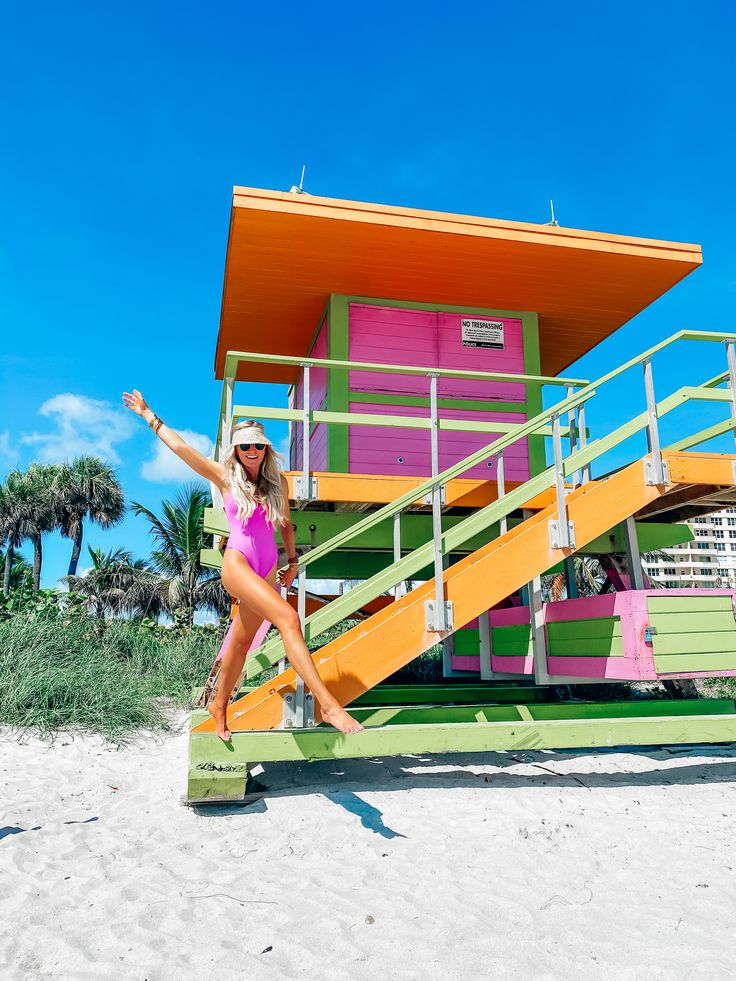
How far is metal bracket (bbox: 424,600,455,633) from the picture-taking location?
4879mm

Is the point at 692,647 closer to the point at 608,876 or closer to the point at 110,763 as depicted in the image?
→ the point at 608,876

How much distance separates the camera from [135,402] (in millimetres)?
3828

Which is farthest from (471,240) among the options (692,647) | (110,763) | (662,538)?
(110,763)

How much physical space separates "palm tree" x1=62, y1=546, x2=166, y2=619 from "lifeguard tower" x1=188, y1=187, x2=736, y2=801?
10031 millimetres

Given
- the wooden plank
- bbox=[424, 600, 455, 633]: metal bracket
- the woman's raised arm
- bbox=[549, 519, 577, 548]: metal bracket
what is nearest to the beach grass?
the wooden plank

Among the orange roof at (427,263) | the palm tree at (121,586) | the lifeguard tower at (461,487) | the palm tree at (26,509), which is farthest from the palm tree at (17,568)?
the orange roof at (427,263)

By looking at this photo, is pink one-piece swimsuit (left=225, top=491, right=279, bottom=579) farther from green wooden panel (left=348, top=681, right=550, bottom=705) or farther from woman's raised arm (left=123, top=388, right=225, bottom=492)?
green wooden panel (left=348, top=681, right=550, bottom=705)

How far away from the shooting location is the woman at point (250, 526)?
363 cm

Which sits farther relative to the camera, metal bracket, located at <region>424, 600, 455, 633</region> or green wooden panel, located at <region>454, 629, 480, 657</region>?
green wooden panel, located at <region>454, 629, 480, 657</region>

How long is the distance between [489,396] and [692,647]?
4697 mm

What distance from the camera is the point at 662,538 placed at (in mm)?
7145

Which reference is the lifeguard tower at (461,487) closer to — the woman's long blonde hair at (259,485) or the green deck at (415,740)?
the green deck at (415,740)

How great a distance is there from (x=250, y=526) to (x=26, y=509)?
3379cm

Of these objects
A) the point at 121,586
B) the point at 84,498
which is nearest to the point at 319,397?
the point at 121,586
